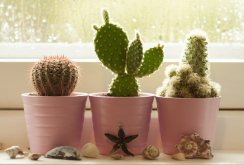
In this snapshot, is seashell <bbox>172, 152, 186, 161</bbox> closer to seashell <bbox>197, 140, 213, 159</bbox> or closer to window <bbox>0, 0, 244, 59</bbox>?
seashell <bbox>197, 140, 213, 159</bbox>

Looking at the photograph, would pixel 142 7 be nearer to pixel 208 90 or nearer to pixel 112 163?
pixel 208 90

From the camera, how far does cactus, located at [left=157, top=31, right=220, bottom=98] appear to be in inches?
44.1

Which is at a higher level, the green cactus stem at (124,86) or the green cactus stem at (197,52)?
the green cactus stem at (197,52)

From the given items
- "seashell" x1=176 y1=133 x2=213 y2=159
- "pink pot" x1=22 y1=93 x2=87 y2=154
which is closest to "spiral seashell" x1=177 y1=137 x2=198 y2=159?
"seashell" x1=176 y1=133 x2=213 y2=159

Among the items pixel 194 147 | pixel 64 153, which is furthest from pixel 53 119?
pixel 194 147

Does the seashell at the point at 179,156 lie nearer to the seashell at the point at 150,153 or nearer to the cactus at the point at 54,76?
the seashell at the point at 150,153

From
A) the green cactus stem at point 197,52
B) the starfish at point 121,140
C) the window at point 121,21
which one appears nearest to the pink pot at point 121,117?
the starfish at point 121,140

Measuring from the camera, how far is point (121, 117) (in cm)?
110

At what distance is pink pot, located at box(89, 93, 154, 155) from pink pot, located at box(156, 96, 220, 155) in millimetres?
39

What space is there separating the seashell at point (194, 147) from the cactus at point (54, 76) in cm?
26

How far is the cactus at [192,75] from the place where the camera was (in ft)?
3.67

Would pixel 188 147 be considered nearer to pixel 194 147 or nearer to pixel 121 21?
pixel 194 147

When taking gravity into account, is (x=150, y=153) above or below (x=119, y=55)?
below

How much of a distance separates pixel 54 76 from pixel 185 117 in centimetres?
28
